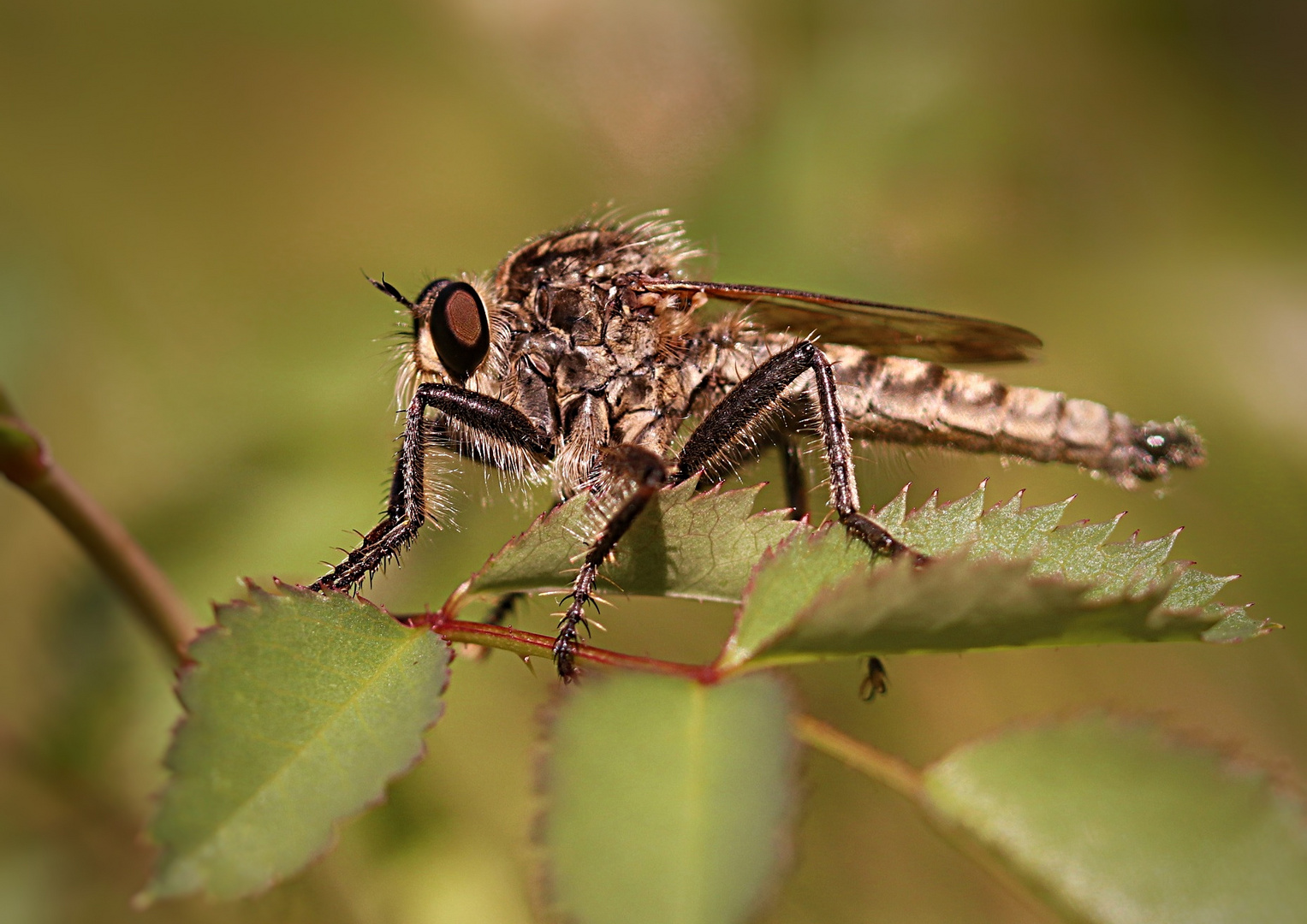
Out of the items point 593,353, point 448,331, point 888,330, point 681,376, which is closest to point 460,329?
point 448,331

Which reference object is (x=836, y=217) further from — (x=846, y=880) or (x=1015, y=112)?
(x=846, y=880)

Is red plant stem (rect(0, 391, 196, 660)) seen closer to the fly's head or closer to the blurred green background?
the blurred green background

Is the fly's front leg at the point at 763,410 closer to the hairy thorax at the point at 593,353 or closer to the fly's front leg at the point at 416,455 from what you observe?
the hairy thorax at the point at 593,353

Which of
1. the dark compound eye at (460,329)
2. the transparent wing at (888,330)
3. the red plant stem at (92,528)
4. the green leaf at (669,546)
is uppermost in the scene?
the transparent wing at (888,330)

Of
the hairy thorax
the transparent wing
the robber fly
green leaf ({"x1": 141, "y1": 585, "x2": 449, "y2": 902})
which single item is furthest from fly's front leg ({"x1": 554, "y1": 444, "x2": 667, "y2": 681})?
the transparent wing

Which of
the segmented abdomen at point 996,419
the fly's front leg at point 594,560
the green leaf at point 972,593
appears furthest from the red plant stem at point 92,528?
the segmented abdomen at point 996,419

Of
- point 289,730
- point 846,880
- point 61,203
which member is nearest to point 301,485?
point 289,730

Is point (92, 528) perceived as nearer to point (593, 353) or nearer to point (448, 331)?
point (448, 331)

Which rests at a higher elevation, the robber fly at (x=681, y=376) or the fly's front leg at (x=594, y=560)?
the robber fly at (x=681, y=376)
